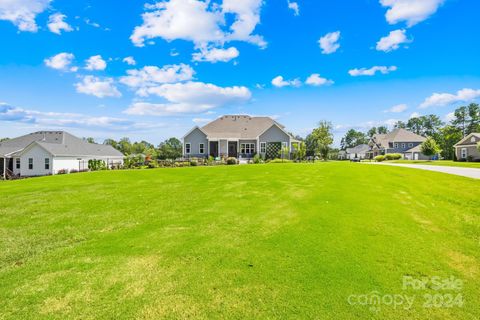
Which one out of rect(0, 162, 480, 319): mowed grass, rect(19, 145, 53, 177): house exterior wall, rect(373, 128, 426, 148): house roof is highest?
rect(373, 128, 426, 148): house roof

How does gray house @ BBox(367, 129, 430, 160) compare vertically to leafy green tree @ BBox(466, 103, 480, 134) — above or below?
below

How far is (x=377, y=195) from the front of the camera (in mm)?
9508

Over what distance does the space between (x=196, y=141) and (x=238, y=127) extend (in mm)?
6916

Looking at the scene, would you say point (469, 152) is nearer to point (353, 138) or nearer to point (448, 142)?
point (448, 142)

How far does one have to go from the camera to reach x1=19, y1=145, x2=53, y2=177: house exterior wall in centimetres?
3375

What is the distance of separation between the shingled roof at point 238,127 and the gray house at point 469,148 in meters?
34.5

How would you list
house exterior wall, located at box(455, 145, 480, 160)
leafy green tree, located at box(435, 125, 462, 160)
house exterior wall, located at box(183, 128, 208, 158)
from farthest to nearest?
1. leafy green tree, located at box(435, 125, 462, 160)
2. house exterior wall, located at box(455, 145, 480, 160)
3. house exterior wall, located at box(183, 128, 208, 158)

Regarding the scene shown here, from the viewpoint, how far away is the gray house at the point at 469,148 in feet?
145

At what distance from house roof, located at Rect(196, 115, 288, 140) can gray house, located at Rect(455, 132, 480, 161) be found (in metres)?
34.5

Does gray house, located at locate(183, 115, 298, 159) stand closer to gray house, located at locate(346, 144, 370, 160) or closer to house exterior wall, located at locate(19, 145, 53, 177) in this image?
house exterior wall, located at locate(19, 145, 53, 177)

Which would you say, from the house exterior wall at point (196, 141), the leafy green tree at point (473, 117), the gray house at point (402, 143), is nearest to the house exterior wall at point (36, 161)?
the house exterior wall at point (196, 141)

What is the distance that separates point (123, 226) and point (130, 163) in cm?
2637

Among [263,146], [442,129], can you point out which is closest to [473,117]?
[442,129]

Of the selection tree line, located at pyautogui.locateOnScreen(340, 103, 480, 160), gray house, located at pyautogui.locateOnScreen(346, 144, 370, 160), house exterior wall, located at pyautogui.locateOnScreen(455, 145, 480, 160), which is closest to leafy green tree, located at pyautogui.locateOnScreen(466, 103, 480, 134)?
tree line, located at pyautogui.locateOnScreen(340, 103, 480, 160)
